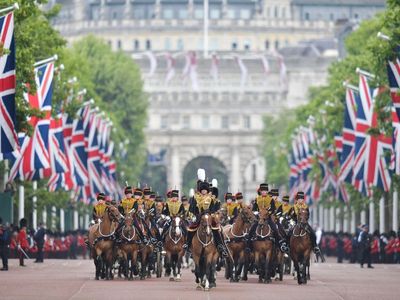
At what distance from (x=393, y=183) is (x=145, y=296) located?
44.6 m

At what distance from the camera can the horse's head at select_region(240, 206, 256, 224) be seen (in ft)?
227

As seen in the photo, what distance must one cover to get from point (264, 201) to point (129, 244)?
15.5 feet

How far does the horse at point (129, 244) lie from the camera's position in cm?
7094

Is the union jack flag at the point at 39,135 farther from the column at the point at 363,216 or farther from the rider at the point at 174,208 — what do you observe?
the column at the point at 363,216

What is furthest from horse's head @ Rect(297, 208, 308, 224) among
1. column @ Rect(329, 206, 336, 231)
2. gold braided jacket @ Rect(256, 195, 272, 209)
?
column @ Rect(329, 206, 336, 231)

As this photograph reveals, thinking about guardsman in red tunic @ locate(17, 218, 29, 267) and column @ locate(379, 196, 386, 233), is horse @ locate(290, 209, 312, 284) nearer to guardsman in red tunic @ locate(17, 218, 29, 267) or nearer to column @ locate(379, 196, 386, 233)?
guardsman in red tunic @ locate(17, 218, 29, 267)

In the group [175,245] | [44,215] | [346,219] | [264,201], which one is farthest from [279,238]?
[346,219]

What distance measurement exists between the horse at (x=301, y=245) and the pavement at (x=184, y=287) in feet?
2.00

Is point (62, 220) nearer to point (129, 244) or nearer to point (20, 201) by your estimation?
point (20, 201)

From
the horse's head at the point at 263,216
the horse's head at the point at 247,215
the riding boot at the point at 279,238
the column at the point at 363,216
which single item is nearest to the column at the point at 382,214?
the column at the point at 363,216

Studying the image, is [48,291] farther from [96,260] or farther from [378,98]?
[378,98]

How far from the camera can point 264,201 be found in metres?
69.1

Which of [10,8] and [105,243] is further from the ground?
[10,8]

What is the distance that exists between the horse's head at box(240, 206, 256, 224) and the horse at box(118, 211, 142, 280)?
3.58 metres
